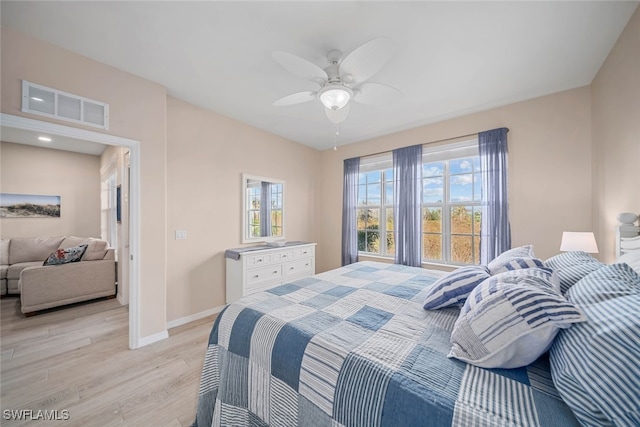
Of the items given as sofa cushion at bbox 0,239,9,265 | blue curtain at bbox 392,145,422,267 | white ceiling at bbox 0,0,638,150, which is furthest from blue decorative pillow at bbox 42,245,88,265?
blue curtain at bbox 392,145,422,267

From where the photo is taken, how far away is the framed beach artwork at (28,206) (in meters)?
4.39

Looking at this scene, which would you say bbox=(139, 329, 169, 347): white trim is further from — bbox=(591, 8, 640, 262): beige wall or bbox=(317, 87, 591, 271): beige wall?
bbox=(591, 8, 640, 262): beige wall

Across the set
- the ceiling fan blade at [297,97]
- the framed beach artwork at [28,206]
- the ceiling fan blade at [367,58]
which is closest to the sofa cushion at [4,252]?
the framed beach artwork at [28,206]

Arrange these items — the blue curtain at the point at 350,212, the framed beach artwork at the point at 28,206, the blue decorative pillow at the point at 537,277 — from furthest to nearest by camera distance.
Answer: the framed beach artwork at the point at 28,206
the blue curtain at the point at 350,212
the blue decorative pillow at the point at 537,277

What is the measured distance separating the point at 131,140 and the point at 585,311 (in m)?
3.37

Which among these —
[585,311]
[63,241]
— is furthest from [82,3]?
[63,241]

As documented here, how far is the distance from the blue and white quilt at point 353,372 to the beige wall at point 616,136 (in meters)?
1.86

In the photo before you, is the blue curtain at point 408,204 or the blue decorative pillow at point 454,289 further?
the blue curtain at point 408,204

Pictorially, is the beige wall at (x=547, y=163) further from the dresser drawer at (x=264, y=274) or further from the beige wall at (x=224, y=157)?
the dresser drawer at (x=264, y=274)

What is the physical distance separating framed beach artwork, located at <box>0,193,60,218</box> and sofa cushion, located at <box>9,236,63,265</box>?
559mm

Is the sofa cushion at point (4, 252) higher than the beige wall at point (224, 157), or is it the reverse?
the beige wall at point (224, 157)

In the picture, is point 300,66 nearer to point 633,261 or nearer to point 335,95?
point 335,95

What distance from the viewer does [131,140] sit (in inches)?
92.0

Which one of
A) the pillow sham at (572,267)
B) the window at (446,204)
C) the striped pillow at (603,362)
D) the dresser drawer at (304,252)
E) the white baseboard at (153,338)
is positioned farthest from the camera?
the dresser drawer at (304,252)
